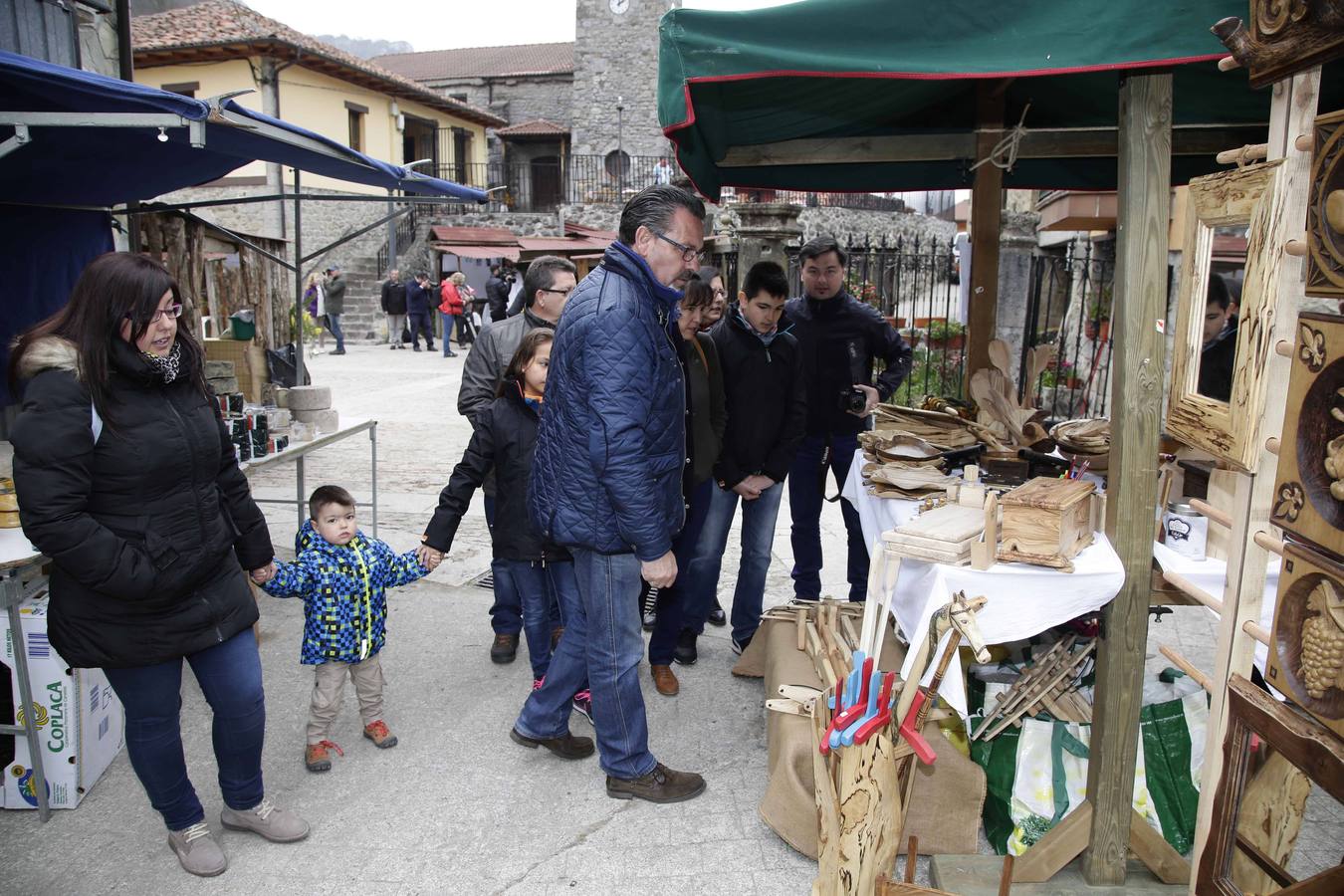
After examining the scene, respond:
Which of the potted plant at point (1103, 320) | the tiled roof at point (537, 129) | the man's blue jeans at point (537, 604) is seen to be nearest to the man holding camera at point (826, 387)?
the man's blue jeans at point (537, 604)

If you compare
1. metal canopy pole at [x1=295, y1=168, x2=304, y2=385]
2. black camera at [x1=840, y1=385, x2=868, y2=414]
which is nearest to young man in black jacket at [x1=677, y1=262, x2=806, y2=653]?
black camera at [x1=840, y1=385, x2=868, y2=414]

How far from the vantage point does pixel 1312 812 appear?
302 cm

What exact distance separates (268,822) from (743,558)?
2173 mm

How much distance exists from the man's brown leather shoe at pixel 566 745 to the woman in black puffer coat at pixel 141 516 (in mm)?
991

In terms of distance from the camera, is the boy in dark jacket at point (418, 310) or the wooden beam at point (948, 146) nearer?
the wooden beam at point (948, 146)

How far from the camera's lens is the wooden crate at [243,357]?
240 inches

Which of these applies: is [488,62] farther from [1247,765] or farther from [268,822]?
[1247,765]

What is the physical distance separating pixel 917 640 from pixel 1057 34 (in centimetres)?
148

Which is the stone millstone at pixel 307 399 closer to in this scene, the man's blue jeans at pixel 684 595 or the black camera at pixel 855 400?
the man's blue jeans at pixel 684 595

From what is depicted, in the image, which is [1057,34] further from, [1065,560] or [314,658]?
[314,658]

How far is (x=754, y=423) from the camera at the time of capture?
155 inches

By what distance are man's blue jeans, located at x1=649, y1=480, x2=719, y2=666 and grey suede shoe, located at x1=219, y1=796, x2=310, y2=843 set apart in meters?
1.55

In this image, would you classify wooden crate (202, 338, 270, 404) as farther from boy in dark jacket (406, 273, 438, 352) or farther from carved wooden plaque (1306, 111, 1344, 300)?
boy in dark jacket (406, 273, 438, 352)

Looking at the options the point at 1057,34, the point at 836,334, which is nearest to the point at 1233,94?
the point at 836,334
